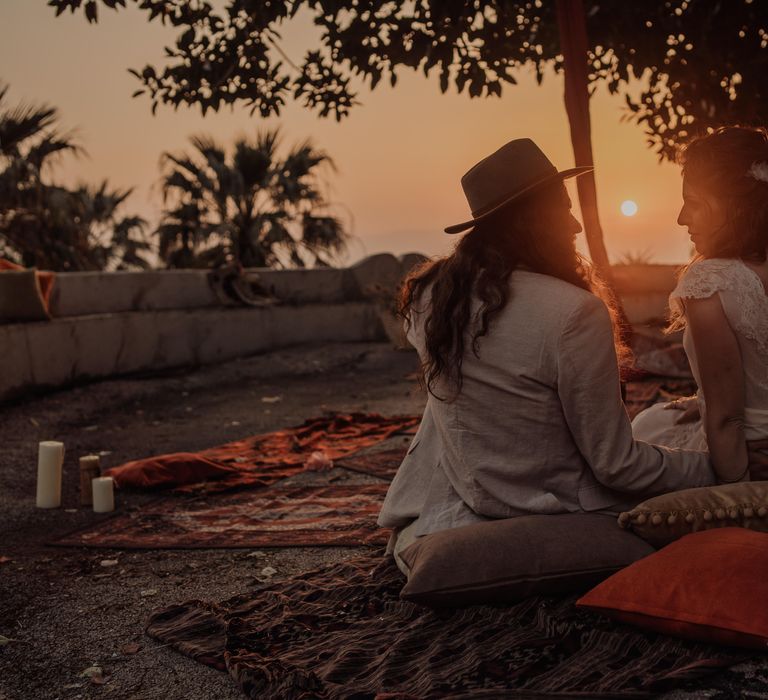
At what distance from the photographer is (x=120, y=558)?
12.6 ft

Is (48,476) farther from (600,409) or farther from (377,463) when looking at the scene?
(600,409)

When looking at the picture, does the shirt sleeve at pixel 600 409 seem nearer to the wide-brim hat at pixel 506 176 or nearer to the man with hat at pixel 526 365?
the man with hat at pixel 526 365

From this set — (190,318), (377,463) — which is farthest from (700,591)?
(190,318)

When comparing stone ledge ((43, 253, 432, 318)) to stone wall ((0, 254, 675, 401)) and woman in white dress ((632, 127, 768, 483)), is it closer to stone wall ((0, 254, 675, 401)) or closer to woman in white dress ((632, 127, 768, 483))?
stone wall ((0, 254, 675, 401))

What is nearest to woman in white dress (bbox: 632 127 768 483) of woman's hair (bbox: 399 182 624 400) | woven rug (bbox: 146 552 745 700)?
woman's hair (bbox: 399 182 624 400)

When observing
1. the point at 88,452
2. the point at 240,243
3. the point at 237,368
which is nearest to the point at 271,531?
the point at 88,452

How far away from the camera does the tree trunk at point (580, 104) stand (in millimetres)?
5340

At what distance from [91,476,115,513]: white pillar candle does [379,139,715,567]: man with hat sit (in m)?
2.39

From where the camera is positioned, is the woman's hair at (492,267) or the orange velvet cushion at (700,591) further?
the woman's hair at (492,267)

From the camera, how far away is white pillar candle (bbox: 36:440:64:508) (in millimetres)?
4715

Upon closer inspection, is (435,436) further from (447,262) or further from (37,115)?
(37,115)

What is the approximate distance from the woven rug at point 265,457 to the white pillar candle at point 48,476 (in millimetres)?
395

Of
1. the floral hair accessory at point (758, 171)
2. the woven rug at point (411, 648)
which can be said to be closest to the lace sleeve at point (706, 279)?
the floral hair accessory at point (758, 171)

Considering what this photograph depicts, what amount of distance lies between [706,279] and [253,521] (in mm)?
2473
